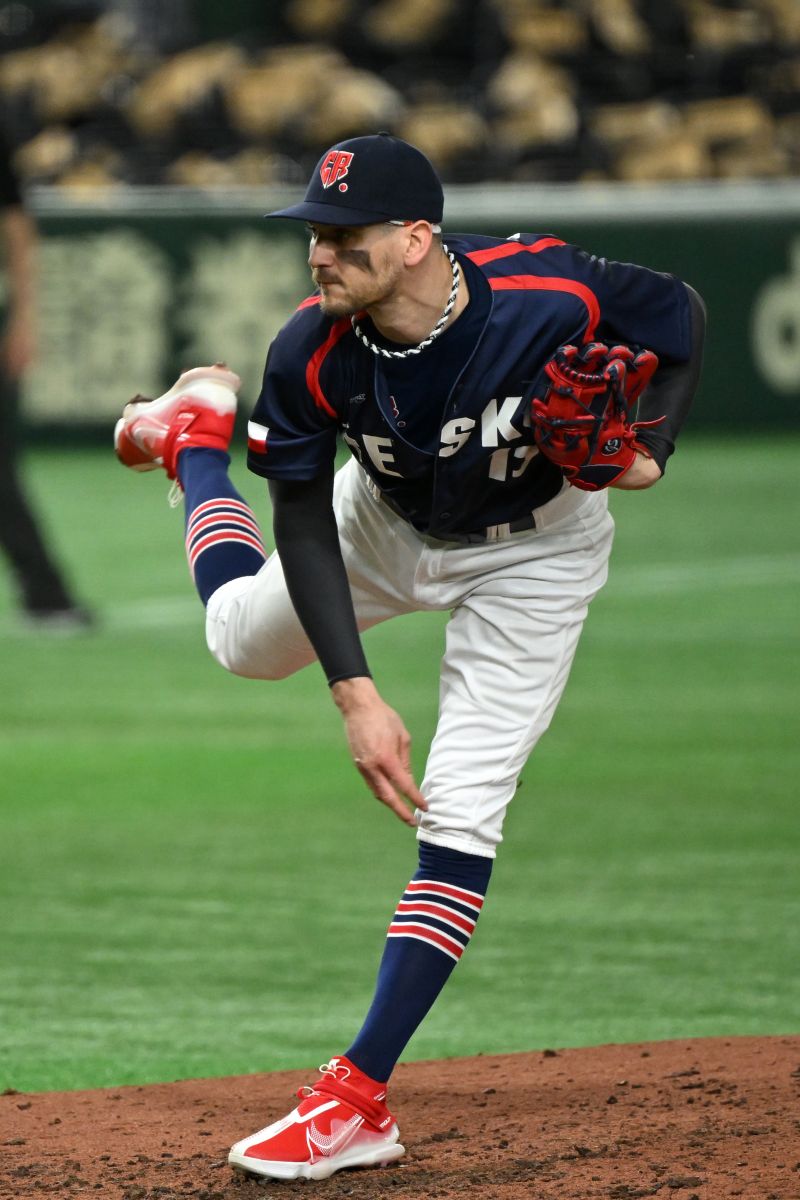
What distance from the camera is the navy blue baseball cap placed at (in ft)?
10.2

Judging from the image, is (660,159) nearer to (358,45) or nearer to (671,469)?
(358,45)

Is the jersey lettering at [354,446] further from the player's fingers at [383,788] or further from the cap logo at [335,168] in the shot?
the player's fingers at [383,788]

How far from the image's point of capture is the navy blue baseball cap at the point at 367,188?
10.2 ft

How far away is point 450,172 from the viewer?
55.6ft

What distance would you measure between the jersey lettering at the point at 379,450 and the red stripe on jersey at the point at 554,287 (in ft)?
1.06

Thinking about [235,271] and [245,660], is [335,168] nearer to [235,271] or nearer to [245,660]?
[245,660]

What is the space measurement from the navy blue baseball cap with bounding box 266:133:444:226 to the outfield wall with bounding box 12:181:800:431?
471 inches

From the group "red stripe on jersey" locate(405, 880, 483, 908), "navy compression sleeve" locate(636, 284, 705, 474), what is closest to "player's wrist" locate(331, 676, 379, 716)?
"red stripe on jersey" locate(405, 880, 483, 908)

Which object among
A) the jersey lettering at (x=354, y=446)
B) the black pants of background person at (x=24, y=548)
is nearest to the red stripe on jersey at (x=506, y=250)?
the jersey lettering at (x=354, y=446)

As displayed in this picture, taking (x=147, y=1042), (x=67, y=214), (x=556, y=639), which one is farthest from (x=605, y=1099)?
(x=67, y=214)

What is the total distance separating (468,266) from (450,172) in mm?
13950

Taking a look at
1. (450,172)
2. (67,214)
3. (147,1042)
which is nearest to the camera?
(147,1042)

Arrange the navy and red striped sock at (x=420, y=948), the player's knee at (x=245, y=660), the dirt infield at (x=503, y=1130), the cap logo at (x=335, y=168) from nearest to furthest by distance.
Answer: the dirt infield at (x=503, y=1130) < the cap logo at (x=335, y=168) < the navy and red striped sock at (x=420, y=948) < the player's knee at (x=245, y=660)

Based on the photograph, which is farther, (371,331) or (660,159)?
(660,159)
